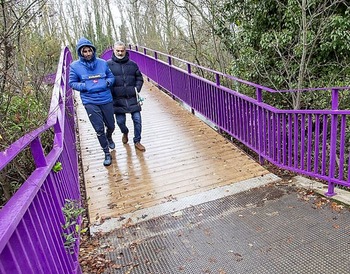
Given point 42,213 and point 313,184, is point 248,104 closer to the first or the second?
point 313,184

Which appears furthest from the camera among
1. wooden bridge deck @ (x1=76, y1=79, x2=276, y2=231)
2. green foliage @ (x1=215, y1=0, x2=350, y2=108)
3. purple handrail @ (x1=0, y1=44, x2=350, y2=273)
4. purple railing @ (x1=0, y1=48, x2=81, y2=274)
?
green foliage @ (x1=215, y1=0, x2=350, y2=108)

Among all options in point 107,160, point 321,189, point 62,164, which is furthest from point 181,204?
point 107,160

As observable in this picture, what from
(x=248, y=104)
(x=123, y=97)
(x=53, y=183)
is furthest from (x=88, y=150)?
(x=53, y=183)

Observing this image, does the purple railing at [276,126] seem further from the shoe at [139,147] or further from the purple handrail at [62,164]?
the shoe at [139,147]

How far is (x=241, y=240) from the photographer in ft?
9.10

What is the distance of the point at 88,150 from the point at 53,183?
3.39 metres

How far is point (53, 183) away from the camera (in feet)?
7.16

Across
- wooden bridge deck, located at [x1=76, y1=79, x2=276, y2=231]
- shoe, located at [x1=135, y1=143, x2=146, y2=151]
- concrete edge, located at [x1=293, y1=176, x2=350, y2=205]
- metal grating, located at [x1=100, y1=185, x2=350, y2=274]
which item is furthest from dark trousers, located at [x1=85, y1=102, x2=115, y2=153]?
concrete edge, located at [x1=293, y1=176, x2=350, y2=205]

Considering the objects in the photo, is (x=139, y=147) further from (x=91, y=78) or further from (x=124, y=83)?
(x=91, y=78)

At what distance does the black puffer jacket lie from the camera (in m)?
4.68

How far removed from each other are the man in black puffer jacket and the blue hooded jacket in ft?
0.91

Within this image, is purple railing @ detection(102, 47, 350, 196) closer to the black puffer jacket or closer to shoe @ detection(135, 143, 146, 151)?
the black puffer jacket

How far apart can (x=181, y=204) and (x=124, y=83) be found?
2.15 m

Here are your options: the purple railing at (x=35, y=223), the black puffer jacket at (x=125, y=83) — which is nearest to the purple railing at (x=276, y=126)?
the black puffer jacket at (x=125, y=83)
